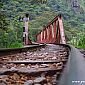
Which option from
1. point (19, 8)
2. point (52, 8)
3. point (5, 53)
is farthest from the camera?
point (52, 8)

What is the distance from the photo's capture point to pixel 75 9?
5462 centimetres

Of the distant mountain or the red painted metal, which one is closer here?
the red painted metal

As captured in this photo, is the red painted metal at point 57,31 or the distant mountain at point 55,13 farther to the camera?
the distant mountain at point 55,13

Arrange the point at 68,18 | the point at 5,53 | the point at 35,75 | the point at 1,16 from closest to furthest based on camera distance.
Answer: the point at 35,75
the point at 5,53
the point at 1,16
the point at 68,18

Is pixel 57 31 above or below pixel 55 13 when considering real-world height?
below

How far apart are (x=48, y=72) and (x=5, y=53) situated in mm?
2033

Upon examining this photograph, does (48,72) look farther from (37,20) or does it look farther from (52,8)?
(52,8)

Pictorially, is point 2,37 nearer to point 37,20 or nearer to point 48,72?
point 48,72

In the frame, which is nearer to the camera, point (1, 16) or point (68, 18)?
point (1, 16)

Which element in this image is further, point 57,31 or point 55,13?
point 55,13

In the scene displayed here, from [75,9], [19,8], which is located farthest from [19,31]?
[75,9]

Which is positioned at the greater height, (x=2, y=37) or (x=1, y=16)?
(x=1, y=16)

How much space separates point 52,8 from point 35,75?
159 ft

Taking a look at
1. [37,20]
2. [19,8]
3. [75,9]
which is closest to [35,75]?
[19,8]
